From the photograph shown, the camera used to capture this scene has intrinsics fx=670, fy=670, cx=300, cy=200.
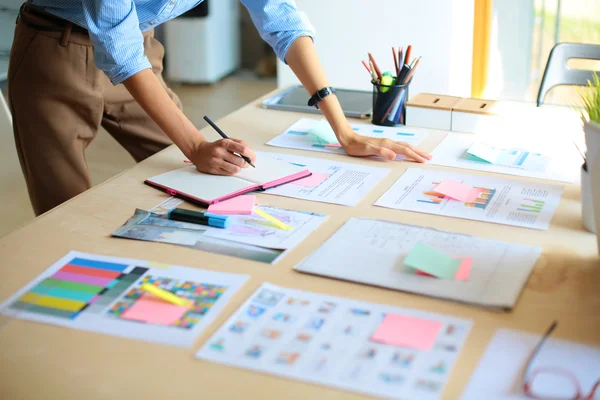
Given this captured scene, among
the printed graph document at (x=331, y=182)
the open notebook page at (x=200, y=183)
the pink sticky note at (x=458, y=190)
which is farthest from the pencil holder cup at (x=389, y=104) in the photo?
the open notebook page at (x=200, y=183)

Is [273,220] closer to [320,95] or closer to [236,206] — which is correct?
[236,206]

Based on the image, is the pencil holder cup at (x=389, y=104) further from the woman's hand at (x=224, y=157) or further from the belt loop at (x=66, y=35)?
the belt loop at (x=66, y=35)

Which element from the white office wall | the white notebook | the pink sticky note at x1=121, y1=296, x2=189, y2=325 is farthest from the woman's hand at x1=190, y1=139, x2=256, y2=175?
the white office wall

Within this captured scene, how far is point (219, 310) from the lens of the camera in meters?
0.94

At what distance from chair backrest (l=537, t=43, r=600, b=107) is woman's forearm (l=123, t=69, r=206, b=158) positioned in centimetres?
117

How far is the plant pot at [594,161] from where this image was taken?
1007 mm

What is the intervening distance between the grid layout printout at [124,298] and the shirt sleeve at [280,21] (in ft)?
2.69

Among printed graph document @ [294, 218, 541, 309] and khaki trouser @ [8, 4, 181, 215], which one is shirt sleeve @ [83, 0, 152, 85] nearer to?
khaki trouser @ [8, 4, 181, 215]

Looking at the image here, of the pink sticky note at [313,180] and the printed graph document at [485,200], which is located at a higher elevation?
the pink sticky note at [313,180]

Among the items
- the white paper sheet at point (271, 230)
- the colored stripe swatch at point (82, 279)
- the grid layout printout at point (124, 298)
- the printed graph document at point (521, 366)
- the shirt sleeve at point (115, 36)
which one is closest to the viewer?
the printed graph document at point (521, 366)

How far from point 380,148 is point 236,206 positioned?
40 cm

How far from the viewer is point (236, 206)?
49.8 inches

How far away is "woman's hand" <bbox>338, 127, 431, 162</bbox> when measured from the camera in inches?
58.4

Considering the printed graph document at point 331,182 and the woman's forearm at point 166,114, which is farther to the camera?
the woman's forearm at point 166,114
